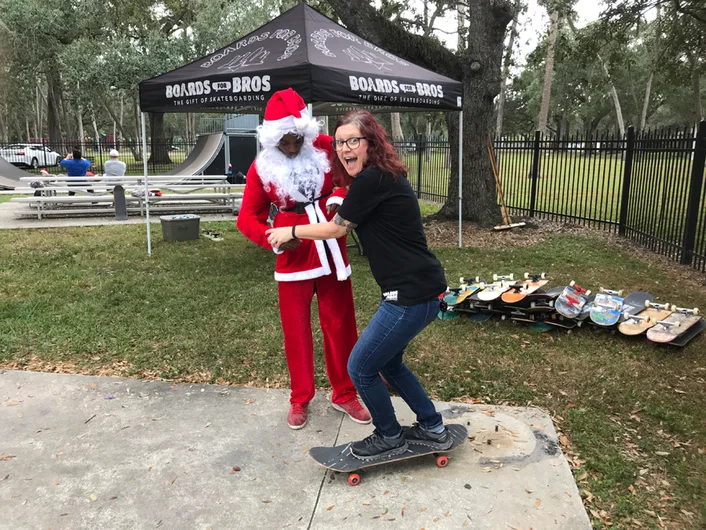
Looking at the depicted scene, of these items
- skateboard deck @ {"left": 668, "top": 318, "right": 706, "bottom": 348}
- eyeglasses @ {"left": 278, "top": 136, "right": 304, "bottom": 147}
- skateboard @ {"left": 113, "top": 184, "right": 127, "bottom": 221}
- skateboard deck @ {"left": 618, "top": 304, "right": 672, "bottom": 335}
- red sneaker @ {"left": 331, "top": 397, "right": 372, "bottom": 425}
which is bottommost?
red sneaker @ {"left": 331, "top": 397, "right": 372, "bottom": 425}

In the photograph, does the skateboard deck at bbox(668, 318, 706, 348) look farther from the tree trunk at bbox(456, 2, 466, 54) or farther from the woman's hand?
the tree trunk at bbox(456, 2, 466, 54)

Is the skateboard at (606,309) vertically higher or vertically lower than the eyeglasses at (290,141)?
lower

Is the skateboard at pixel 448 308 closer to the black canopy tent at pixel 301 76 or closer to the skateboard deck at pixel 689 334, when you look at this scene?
the skateboard deck at pixel 689 334

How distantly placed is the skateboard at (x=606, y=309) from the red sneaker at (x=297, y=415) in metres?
2.79

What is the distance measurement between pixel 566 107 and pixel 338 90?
196 feet

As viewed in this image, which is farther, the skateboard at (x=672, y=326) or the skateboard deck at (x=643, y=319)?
the skateboard deck at (x=643, y=319)

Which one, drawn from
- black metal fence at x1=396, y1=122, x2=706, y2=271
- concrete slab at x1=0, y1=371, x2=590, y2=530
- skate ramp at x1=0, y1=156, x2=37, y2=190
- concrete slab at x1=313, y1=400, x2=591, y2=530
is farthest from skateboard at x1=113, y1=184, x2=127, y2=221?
concrete slab at x1=313, y1=400, x2=591, y2=530

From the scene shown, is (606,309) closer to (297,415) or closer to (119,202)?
(297,415)

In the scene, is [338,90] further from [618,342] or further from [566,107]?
[566,107]

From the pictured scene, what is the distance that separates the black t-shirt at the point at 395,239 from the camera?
2422 millimetres

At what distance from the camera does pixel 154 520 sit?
254 cm

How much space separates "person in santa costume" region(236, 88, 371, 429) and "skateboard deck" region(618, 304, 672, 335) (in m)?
2.56

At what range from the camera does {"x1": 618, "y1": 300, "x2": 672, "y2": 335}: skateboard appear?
15.1 feet

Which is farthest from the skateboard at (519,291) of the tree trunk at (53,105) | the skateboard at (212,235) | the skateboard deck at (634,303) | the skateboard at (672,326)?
the tree trunk at (53,105)
